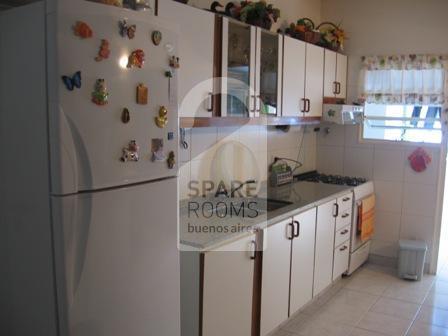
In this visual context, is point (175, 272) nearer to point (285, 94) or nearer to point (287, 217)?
point (287, 217)

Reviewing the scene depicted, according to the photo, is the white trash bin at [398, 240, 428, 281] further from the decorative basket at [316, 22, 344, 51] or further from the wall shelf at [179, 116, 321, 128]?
the decorative basket at [316, 22, 344, 51]

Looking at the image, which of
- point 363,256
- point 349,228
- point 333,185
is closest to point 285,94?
point 333,185

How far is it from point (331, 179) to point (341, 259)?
2.62ft

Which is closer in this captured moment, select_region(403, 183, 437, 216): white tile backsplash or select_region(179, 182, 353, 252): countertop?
select_region(179, 182, 353, 252): countertop

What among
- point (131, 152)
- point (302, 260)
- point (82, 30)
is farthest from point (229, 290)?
point (82, 30)

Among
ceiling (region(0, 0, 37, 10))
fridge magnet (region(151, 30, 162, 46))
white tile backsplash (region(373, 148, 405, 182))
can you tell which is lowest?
white tile backsplash (region(373, 148, 405, 182))

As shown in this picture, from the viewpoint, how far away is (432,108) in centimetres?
394

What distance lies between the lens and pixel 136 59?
5.21 feet

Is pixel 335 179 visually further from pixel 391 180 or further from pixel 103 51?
pixel 103 51

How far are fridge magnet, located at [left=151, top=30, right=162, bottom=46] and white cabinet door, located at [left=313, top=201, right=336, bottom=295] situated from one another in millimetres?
1903

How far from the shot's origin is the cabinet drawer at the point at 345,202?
3488 mm

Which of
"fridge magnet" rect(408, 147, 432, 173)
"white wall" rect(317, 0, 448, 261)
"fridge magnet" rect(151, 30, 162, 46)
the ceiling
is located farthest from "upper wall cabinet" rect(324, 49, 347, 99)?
the ceiling

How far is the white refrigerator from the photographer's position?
140 cm

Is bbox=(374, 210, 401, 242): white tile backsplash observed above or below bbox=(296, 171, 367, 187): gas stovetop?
below
